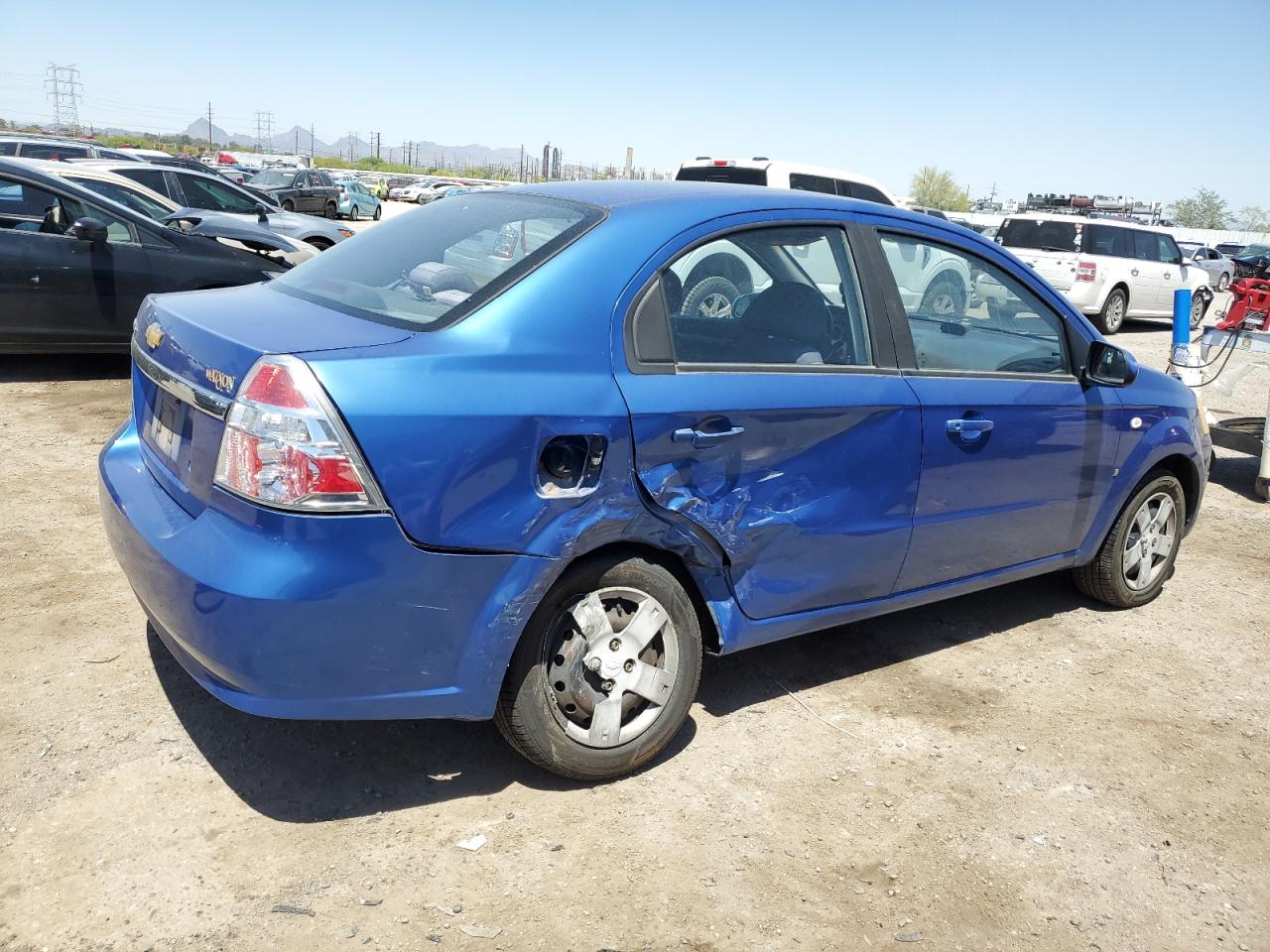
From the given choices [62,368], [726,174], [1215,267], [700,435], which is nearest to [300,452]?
[700,435]

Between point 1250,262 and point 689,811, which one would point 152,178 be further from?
point 1250,262

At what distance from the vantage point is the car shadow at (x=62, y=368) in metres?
7.88

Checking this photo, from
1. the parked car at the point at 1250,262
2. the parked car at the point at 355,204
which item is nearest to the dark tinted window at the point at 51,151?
the parked car at the point at 355,204

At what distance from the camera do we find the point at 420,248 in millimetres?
3348

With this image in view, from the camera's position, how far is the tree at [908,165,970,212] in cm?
9650

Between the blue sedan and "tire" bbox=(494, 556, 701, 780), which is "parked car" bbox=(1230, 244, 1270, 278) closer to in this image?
the blue sedan

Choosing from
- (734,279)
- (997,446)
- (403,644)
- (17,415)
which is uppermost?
(734,279)

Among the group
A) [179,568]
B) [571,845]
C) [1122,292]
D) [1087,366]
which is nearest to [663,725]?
[571,845]

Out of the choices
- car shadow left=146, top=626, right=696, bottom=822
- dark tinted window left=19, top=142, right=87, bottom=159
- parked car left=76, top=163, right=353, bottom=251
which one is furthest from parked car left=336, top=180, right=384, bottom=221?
car shadow left=146, top=626, right=696, bottom=822

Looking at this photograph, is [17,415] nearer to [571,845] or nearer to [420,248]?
[420,248]

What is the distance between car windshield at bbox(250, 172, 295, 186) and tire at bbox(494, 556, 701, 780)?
31.4m

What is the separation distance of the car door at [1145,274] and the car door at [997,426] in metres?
13.6

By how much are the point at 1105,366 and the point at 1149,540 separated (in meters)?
1.10

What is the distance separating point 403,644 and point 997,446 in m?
2.30
